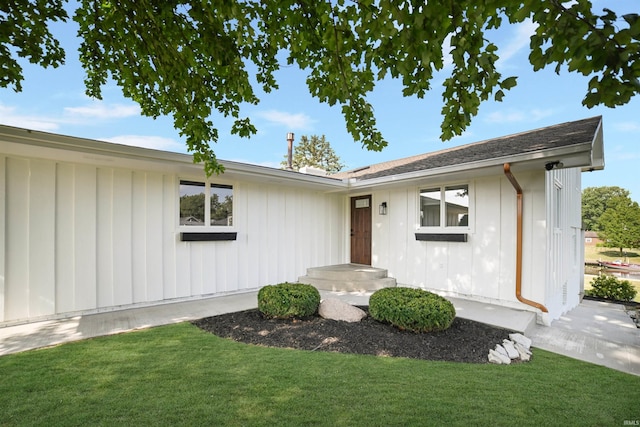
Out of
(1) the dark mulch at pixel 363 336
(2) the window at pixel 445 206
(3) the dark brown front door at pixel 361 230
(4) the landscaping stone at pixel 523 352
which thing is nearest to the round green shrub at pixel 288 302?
(1) the dark mulch at pixel 363 336

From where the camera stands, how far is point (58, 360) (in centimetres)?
317

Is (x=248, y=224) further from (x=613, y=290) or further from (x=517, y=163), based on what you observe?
(x=613, y=290)

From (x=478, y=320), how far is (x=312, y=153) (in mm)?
27662

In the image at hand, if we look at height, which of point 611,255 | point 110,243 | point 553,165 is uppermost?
point 553,165

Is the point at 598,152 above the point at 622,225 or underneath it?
above

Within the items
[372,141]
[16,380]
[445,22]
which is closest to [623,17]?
[445,22]

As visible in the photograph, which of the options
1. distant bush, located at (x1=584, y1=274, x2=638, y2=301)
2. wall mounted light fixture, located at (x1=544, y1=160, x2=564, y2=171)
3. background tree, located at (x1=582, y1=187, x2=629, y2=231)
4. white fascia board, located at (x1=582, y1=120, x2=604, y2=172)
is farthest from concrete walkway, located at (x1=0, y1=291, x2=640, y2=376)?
background tree, located at (x1=582, y1=187, x2=629, y2=231)

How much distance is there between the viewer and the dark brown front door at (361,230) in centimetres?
824

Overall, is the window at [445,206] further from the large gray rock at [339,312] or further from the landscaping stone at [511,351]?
the large gray rock at [339,312]

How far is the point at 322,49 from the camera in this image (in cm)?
306

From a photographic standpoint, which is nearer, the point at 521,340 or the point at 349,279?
the point at 521,340

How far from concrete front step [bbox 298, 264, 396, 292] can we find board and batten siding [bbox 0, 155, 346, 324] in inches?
32.5

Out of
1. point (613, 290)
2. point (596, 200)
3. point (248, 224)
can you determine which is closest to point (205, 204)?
point (248, 224)

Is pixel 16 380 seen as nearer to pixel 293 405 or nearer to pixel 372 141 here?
pixel 293 405
